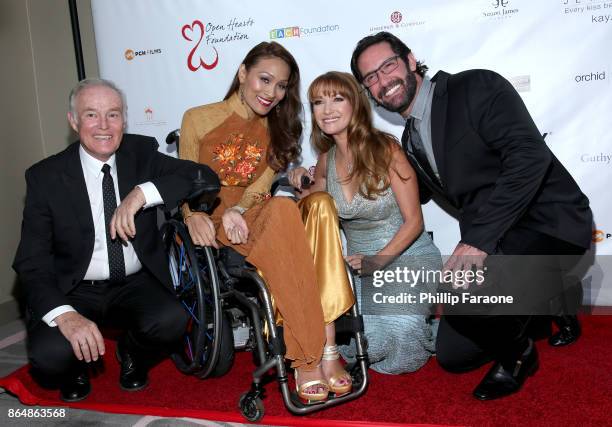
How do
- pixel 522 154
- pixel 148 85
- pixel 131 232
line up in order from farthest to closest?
pixel 148 85 < pixel 131 232 < pixel 522 154

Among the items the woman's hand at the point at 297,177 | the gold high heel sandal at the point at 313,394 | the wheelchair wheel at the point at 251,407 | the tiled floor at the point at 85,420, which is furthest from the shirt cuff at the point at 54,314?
the woman's hand at the point at 297,177

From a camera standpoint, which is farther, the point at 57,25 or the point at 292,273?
the point at 57,25

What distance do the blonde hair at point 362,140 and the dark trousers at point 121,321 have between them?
0.94m

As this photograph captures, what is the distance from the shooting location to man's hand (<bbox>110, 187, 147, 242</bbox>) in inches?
84.7

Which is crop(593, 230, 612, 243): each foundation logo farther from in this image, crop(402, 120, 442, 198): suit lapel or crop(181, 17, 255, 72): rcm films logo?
crop(181, 17, 255, 72): rcm films logo

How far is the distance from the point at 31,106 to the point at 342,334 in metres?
2.68

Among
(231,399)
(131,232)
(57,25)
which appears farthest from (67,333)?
(57,25)

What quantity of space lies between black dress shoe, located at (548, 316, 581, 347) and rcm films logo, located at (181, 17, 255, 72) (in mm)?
2266

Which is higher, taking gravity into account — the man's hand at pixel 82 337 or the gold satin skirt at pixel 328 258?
the gold satin skirt at pixel 328 258

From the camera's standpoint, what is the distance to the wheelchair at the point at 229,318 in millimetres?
2021

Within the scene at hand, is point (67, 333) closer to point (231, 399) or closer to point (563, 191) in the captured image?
point (231, 399)

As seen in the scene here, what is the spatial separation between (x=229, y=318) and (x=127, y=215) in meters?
0.60

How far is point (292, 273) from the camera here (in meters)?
2.01

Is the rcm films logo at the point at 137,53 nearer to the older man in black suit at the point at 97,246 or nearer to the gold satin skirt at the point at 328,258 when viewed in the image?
the older man in black suit at the point at 97,246
